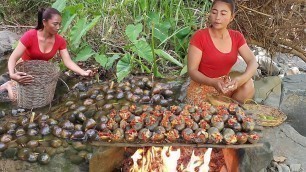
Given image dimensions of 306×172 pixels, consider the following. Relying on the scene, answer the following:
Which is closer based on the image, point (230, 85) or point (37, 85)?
point (230, 85)

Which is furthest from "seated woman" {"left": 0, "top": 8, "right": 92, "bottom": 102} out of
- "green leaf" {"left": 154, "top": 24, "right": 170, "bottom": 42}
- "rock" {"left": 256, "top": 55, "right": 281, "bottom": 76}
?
"rock" {"left": 256, "top": 55, "right": 281, "bottom": 76}

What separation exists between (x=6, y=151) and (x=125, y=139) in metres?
0.95

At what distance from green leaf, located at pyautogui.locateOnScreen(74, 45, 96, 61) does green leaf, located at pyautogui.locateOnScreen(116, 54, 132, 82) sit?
0.42 m

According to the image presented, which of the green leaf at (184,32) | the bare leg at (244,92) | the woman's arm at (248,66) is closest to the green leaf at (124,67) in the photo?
the green leaf at (184,32)

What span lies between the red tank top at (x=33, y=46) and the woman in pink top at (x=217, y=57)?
4.82 ft

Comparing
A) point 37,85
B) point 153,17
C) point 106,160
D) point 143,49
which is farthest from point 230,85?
point 153,17

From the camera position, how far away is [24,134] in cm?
345

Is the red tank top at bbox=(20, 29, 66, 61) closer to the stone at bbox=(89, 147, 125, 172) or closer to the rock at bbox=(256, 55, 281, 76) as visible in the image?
the stone at bbox=(89, 147, 125, 172)

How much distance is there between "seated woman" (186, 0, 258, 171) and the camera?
340cm

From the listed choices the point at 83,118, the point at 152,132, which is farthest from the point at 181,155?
the point at 83,118

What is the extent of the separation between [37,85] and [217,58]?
1.68 m

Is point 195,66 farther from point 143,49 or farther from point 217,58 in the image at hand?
point 143,49

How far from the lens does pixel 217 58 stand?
11.8ft

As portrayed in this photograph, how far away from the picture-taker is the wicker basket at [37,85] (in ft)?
12.8
